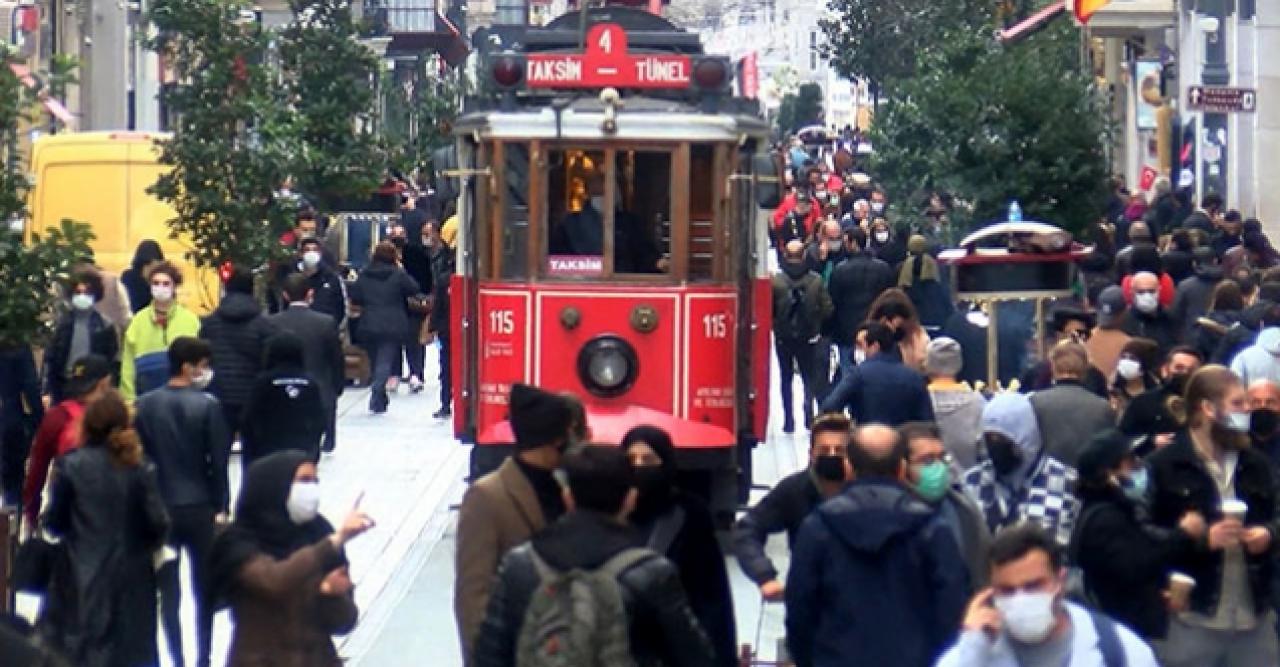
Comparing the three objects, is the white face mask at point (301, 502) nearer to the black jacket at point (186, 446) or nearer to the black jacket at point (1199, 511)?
the black jacket at point (1199, 511)

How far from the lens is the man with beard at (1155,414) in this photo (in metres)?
→ 12.9

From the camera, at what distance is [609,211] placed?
59.1 ft

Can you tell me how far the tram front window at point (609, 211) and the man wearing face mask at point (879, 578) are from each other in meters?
7.92

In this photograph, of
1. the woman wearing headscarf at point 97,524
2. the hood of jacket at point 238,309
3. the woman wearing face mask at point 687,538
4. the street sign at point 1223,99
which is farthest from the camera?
the street sign at point 1223,99

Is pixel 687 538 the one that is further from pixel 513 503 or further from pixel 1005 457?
pixel 1005 457

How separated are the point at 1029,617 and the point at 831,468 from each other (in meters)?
3.29

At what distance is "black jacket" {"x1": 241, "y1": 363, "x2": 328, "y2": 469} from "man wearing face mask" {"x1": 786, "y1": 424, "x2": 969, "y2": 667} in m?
6.81

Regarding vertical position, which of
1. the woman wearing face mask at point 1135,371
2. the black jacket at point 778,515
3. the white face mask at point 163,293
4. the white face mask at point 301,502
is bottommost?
the black jacket at point 778,515

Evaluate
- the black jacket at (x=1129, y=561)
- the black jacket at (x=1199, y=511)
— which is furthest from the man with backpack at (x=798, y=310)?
the black jacket at (x=1129, y=561)

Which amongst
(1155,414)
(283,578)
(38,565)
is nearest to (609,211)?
(1155,414)

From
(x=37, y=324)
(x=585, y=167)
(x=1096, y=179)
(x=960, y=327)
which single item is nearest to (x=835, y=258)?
(x=1096, y=179)

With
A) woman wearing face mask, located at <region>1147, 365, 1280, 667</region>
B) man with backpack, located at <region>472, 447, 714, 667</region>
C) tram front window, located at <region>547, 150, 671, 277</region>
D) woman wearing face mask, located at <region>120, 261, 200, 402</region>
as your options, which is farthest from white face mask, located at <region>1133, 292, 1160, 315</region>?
man with backpack, located at <region>472, 447, 714, 667</region>

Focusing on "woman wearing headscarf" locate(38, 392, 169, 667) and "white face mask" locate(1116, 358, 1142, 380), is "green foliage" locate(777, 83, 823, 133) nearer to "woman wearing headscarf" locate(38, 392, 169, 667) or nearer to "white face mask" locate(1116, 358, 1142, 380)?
"white face mask" locate(1116, 358, 1142, 380)

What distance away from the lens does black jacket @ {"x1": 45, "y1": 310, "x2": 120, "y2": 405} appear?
63.2 feet
